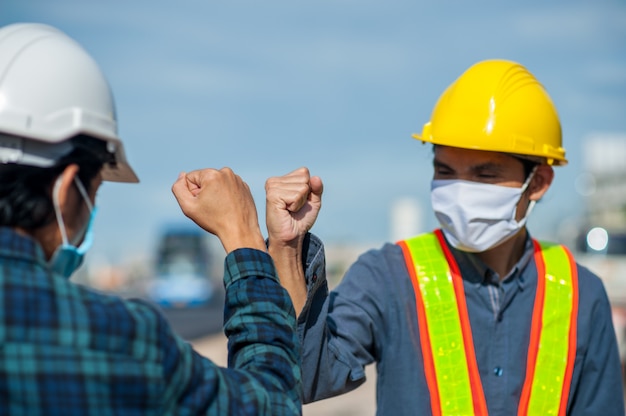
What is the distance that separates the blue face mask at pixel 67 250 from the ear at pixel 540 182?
1958 millimetres

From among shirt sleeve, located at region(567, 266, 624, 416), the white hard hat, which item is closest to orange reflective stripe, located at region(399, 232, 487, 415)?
shirt sleeve, located at region(567, 266, 624, 416)

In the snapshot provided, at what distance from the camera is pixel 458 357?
3.06 meters

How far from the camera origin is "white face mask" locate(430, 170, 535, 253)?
3.26m

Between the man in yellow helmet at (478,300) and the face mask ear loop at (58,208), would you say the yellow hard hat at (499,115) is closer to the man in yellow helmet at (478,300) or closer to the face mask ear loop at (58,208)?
the man in yellow helmet at (478,300)

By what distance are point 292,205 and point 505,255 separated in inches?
46.0

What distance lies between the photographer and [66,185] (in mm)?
1841

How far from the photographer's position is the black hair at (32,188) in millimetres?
1788

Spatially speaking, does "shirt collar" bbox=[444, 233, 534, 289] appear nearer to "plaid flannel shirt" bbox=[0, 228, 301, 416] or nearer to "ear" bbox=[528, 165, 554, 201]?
"ear" bbox=[528, 165, 554, 201]

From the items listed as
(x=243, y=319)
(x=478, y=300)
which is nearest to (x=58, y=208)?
(x=243, y=319)

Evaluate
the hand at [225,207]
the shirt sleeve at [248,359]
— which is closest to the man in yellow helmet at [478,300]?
the hand at [225,207]

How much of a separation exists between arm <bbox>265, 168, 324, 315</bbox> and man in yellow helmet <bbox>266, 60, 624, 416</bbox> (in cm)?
9

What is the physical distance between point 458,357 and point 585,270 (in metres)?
0.63

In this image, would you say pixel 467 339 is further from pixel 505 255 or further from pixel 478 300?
pixel 505 255

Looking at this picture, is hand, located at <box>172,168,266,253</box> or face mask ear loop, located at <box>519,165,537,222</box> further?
face mask ear loop, located at <box>519,165,537,222</box>
